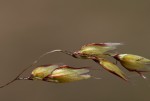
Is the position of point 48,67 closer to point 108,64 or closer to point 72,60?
point 108,64

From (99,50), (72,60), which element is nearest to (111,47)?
(99,50)

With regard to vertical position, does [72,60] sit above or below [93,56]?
below

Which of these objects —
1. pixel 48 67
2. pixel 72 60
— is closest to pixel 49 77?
pixel 48 67

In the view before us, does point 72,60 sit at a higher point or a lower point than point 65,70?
A: lower

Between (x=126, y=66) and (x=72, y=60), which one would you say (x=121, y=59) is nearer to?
(x=126, y=66)

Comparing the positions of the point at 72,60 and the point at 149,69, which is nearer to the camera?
the point at 149,69

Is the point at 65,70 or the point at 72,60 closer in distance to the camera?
the point at 65,70

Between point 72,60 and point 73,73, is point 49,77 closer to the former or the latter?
point 73,73
